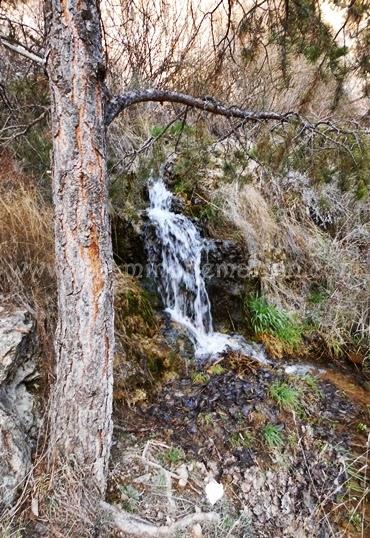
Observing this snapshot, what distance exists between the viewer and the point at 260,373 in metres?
3.28

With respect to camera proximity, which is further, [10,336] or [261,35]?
[261,35]

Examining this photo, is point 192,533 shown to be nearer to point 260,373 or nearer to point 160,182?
point 260,373

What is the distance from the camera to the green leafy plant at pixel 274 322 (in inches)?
152

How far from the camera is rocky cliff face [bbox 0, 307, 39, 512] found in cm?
171

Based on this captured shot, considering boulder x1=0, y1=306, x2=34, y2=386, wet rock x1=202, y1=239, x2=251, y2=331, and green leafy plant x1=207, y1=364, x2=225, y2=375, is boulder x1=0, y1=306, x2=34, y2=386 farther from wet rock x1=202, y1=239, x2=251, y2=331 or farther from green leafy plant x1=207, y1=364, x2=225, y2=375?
wet rock x1=202, y1=239, x2=251, y2=331

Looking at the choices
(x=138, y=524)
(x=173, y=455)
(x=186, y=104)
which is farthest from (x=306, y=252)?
(x=138, y=524)

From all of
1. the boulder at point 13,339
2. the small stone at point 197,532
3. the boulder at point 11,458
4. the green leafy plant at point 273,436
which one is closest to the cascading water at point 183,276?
the green leafy plant at point 273,436

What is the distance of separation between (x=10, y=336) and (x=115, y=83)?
368 cm

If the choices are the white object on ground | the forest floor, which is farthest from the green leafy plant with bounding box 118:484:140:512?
the white object on ground

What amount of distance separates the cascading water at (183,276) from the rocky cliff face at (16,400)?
6.07 ft

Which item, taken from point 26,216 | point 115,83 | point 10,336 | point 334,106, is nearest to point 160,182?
point 115,83

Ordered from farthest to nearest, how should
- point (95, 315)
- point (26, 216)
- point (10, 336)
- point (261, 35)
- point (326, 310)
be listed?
1. point (326, 310)
2. point (26, 216)
3. point (261, 35)
4. point (10, 336)
5. point (95, 315)

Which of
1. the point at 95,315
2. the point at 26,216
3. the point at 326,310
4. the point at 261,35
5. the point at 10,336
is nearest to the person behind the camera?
the point at 95,315

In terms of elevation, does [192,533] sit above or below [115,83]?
below
